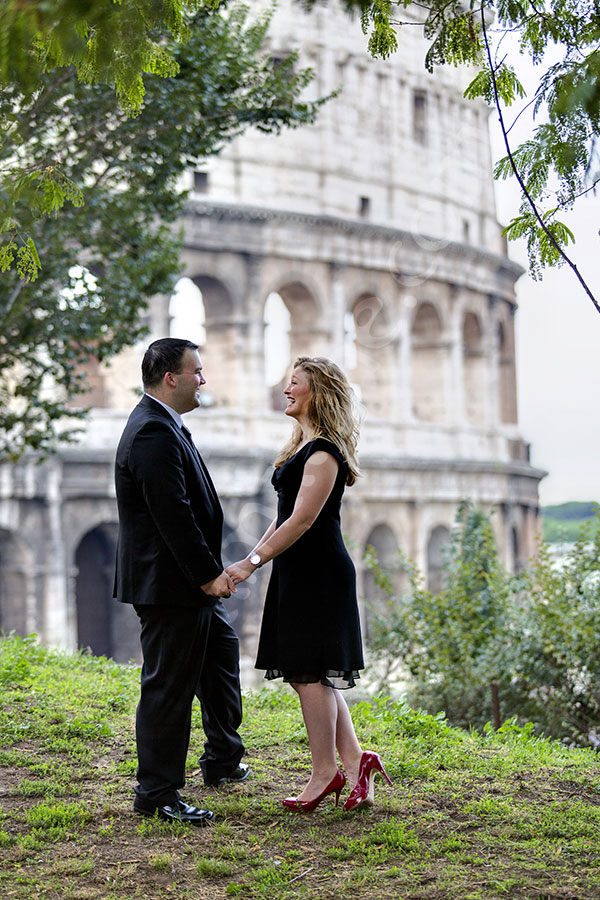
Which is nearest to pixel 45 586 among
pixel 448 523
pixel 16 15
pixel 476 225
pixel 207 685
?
pixel 448 523

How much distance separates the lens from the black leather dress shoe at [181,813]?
436cm

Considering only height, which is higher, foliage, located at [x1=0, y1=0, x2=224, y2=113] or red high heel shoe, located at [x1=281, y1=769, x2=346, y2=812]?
foliage, located at [x1=0, y1=0, x2=224, y2=113]

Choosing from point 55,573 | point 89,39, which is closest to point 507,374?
point 55,573

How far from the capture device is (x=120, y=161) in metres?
11.1

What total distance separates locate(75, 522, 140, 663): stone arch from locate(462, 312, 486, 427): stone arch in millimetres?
10193

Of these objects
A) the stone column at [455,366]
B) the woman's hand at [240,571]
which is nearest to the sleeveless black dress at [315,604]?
the woman's hand at [240,571]

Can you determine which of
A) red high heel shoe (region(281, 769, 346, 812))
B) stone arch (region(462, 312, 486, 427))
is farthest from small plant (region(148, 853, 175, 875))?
stone arch (region(462, 312, 486, 427))

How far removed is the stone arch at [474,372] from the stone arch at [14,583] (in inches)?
479

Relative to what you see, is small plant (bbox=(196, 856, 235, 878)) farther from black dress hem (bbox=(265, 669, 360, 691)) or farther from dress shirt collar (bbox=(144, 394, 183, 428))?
dress shirt collar (bbox=(144, 394, 183, 428))

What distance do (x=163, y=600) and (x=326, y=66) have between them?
23021mm

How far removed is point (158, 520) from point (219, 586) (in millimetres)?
335

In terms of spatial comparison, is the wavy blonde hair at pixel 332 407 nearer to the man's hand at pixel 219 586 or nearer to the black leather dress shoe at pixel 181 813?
the man's hand at pixel 219 586

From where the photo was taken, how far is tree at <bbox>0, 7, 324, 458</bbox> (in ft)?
34.6

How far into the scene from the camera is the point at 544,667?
10.3m
